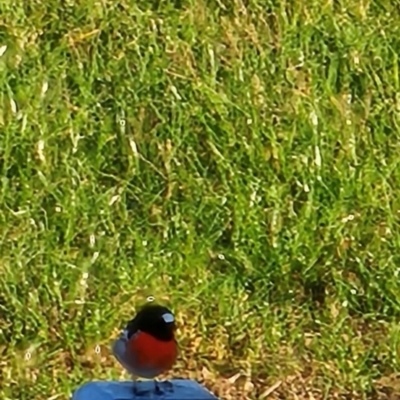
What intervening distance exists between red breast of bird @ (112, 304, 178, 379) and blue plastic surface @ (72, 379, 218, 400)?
0.27 metres

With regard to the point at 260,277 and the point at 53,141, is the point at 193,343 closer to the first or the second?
the point at 260,277

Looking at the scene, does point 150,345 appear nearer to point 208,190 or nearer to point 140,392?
point 140,392

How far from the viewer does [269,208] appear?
3.74 meters

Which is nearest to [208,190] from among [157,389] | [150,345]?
[150,345]

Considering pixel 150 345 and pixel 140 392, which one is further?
pixel 150 345

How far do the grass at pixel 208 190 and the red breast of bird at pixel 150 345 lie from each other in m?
1.00

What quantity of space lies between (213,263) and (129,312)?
0.35m

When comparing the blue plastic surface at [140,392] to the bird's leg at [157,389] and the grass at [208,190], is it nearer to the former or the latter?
the bird's leg at [157,389]

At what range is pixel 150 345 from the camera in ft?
7.59

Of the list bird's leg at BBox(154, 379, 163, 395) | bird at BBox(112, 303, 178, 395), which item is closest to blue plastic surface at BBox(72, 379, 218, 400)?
bird's leg at BBox(154, 379, 163, 395)

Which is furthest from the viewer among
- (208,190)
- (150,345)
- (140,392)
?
(208,190)

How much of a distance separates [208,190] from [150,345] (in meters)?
1.55

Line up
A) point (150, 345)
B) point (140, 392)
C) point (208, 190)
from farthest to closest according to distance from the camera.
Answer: point (208, 190) → point (150, 345) → point (140, 392)

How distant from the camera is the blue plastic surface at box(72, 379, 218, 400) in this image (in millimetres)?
1878
